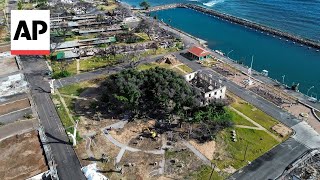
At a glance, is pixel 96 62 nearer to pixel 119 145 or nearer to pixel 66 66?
pixel 66 66

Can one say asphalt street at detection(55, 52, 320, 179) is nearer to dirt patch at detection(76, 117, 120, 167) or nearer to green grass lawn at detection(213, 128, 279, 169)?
green grass lawn at detection(213, 128, 279, 169)

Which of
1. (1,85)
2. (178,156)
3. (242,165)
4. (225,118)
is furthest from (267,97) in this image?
(1,85)

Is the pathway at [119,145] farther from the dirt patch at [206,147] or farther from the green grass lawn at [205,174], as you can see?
the green grass lawn at [205,174]

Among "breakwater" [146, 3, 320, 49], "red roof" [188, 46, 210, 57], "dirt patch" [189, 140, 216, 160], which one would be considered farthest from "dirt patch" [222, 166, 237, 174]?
"breakwater" [146, 3, 320, 49]

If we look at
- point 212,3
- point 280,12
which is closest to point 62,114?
point 280,12

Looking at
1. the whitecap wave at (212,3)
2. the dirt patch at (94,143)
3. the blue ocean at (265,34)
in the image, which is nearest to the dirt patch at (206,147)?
the dirt patch at (94,143)

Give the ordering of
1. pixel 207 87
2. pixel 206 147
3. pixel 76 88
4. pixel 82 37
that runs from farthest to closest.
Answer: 1. pixel 82 37
2. pixel 76 88
3. pixel 207 87
4. pixel 206 147
